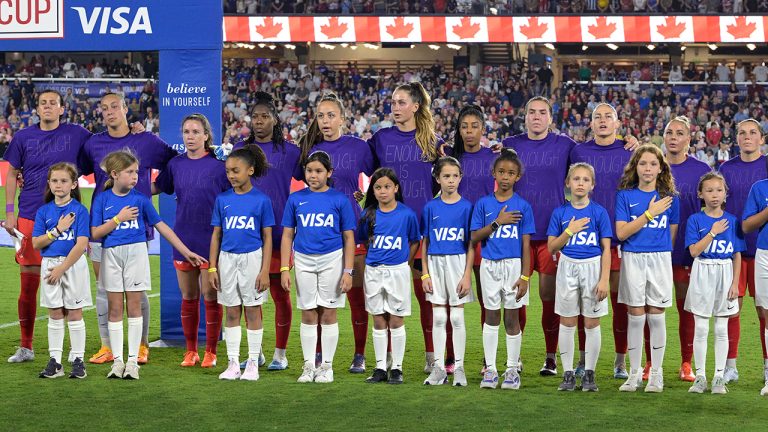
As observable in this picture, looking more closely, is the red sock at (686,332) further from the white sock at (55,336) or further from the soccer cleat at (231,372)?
the white sock at (55,336)

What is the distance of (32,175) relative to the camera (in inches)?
348

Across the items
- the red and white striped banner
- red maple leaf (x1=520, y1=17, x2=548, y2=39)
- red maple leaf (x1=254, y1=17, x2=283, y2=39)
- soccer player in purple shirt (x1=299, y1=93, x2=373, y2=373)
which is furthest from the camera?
red maple leaf (x1=254, y1=17, x2=283, y2=39)

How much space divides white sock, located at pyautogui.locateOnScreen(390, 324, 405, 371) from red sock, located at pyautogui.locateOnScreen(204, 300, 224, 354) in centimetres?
151

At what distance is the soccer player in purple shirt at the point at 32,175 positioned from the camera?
8.77 m

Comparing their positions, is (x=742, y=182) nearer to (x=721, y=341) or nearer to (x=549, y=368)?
(x=721, y=341)

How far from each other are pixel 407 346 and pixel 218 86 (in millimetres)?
2794

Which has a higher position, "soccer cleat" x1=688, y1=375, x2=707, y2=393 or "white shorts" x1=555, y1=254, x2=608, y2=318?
"white shorts" x1=555, y1=254, x2=608, y2=318

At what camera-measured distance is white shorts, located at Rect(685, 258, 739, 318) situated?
25.5 feet

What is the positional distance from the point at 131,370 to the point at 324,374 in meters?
1.41

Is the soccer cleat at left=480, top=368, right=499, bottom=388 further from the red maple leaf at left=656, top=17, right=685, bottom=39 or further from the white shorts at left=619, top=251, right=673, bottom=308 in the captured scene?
the red maple leaf at left=656, top=17, right=685, bottom=39

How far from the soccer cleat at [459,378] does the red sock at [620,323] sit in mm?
1271

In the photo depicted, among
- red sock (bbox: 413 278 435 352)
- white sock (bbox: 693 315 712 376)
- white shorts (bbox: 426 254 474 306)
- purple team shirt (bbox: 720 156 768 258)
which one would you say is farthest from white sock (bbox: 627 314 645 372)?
red sock (bbox: 413 278 435 352)

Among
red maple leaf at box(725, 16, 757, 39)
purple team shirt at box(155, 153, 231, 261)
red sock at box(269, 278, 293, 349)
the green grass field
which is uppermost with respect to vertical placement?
red maple leaf at box(725, 16, 757, 39)

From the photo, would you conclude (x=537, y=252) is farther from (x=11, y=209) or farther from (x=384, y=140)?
(x=11, y=209)
